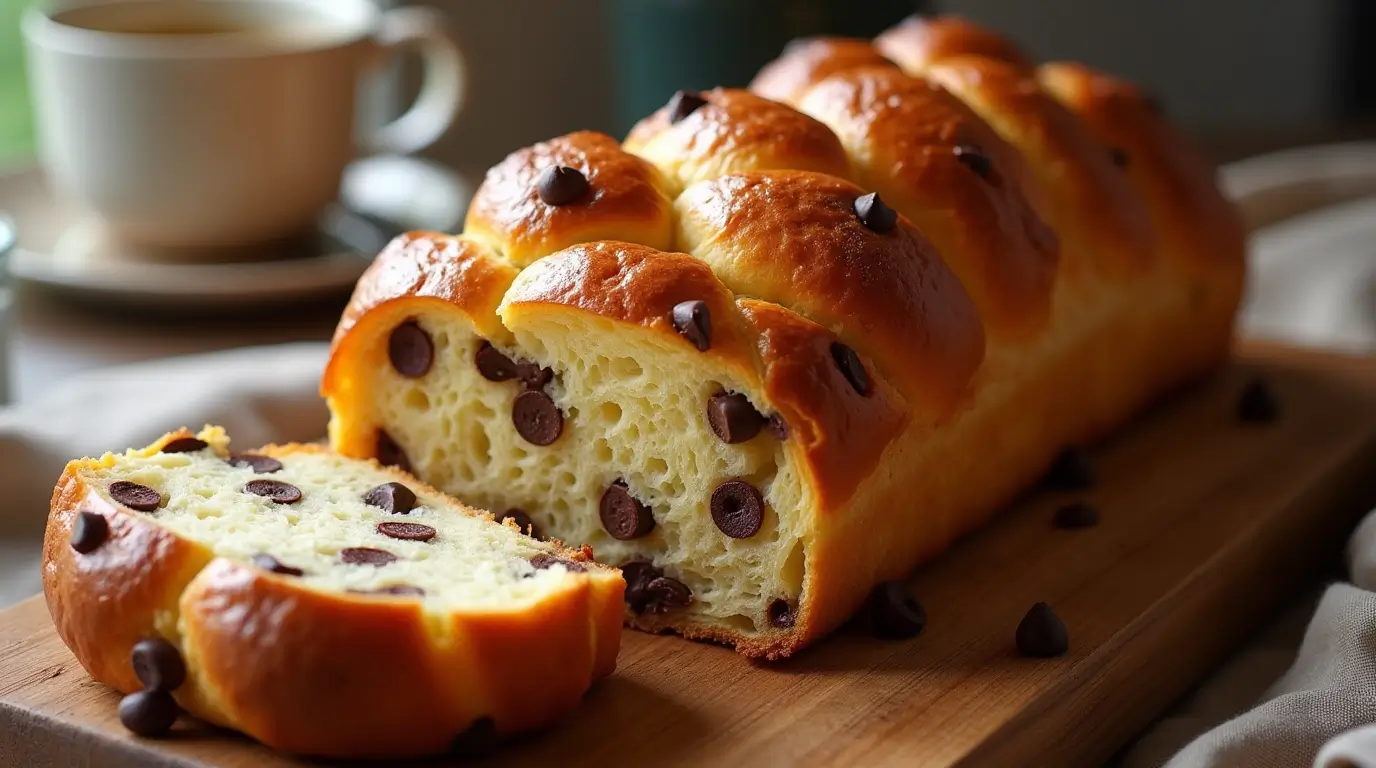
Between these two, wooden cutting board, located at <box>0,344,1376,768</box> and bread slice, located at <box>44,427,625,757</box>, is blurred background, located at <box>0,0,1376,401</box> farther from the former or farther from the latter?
wooden cutting board, located at <box>0,344,1376,768</box>

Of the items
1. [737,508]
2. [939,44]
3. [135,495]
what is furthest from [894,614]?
[939,44]

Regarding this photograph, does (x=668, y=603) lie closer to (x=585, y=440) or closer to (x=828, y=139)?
(x=585, y=440)

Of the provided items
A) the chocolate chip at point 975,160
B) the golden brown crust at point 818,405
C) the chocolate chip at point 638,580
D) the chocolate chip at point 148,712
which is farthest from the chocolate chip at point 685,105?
the chocolate chip at point 148,712

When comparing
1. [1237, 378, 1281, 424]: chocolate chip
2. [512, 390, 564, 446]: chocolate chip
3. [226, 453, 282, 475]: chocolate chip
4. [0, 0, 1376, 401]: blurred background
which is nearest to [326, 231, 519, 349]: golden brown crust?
[512, 390, 564, 446]: chocolate chip

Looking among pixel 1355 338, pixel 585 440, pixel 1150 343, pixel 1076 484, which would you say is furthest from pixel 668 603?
pixel 1355 338

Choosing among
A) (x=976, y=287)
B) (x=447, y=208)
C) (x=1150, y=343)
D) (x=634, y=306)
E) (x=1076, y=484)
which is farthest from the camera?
(x=447, y=208)

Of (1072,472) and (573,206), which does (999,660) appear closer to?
(1072,472)

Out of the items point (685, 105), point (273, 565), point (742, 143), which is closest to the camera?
point (273, 565)
